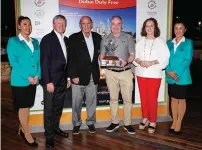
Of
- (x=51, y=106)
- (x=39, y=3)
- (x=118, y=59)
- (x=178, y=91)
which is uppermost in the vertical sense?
(x=39, y=3)

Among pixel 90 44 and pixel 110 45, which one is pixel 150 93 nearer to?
pixel 110 45

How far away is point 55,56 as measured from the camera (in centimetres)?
340

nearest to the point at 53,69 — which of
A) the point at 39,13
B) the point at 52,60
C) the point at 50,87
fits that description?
the point at 52,60

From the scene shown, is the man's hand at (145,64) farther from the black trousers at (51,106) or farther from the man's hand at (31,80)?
the man's hand at (31,80)

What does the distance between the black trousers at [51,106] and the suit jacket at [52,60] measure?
116 mm

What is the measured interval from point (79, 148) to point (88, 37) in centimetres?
152

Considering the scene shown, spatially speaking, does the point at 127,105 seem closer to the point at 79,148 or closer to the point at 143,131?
the point at 143,131

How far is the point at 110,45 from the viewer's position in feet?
12.4

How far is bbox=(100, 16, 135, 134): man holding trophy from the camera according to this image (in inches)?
146

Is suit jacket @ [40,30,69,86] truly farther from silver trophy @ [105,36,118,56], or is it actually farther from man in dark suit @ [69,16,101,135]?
silver trophy @ [105,36,118,56]

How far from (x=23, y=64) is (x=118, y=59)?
1.27 m

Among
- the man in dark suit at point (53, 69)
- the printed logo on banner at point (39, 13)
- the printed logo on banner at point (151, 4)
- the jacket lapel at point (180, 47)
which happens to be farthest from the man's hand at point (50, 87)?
the printed logo on banner at point (151, 4)

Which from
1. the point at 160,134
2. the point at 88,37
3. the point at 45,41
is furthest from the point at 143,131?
the point at 45,41

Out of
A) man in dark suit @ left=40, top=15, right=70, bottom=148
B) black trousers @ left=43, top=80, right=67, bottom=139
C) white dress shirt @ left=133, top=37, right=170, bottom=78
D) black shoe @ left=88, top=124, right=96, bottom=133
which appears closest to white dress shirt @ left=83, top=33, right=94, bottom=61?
man in dark suit @ left=40, top=15, right=70, bottom=148
